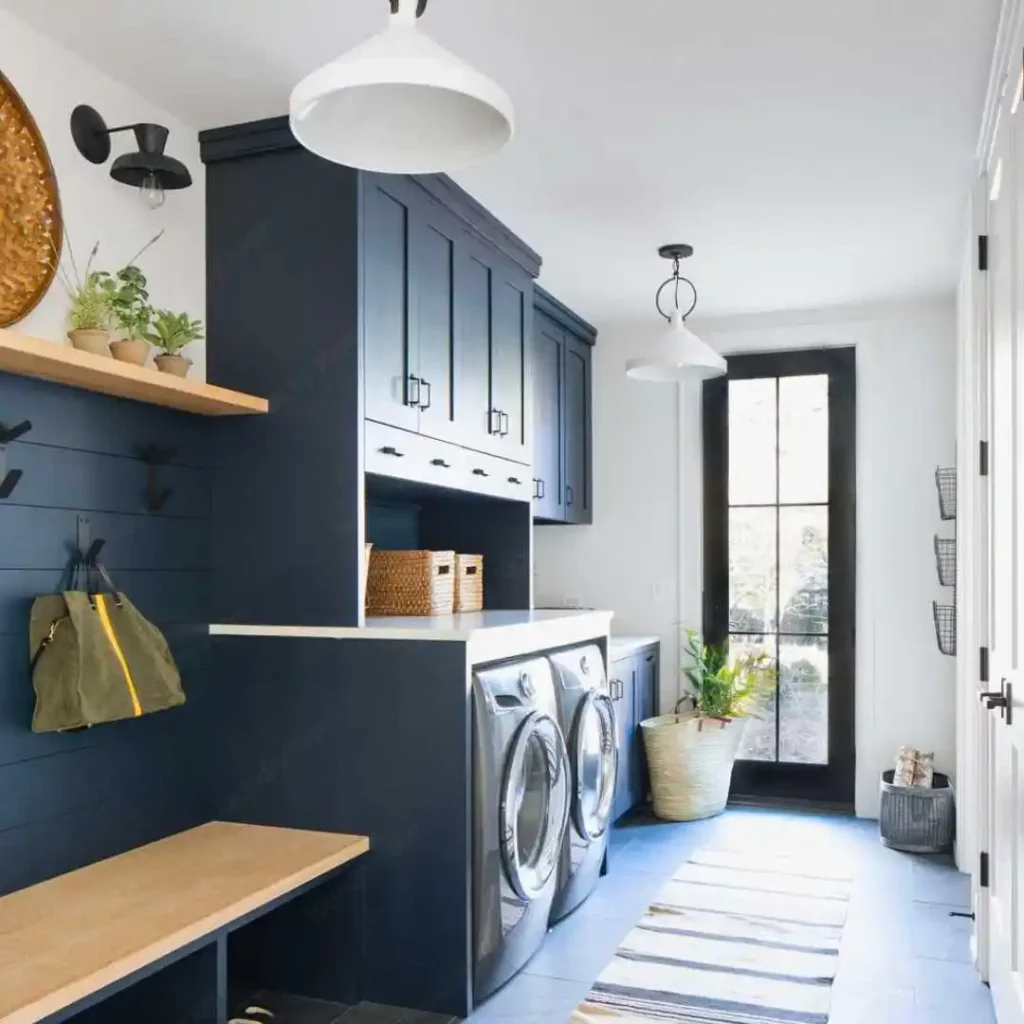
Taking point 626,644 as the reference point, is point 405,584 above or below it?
above

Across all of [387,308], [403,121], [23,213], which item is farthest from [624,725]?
[403,121]

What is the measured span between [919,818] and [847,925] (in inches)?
39.6

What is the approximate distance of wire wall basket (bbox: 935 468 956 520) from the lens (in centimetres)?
430

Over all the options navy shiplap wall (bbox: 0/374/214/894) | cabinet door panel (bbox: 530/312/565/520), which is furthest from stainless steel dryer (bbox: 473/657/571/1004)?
cabinet door panel (bbox: 530/312/565/520)

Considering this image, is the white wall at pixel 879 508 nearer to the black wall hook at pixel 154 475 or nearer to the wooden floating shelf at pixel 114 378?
the wooden floating shelf at pixel 114 378

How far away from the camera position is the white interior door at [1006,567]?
212 centimetres

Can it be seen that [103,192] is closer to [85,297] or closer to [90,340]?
[85,297]

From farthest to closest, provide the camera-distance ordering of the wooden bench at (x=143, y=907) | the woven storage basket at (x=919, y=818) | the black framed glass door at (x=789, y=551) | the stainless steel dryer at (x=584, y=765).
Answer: the black framed glass door at (x=789, y=551), the woven storage basket at (x=919, y=818), the stainless steel dryer at (x=584, y=765), the wooden bench at (x=143, y=907)

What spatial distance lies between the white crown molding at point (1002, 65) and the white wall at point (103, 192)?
205 centimetres

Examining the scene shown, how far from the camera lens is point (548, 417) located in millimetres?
4750

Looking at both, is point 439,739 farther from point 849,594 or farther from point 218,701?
point 849,594

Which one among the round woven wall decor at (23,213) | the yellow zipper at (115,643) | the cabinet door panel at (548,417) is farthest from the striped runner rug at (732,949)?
the round woven wall decor at (23,213)

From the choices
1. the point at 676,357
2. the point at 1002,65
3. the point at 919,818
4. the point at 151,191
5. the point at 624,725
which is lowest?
the point at 919,818

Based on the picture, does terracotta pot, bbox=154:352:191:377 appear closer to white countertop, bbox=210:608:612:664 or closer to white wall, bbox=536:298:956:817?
white countertop, bbox=210:608:612:664
